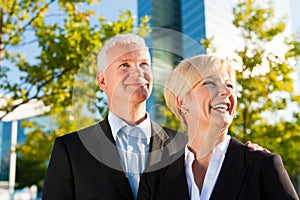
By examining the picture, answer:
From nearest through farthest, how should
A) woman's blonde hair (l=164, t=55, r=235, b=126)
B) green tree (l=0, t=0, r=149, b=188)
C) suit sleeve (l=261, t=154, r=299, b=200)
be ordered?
suit sleeve (l=261, t=154, r=299, b=200)
woman's blonde hair (l=164, t=55, r=235, b=126)
green tree (l=0, t=0, r=149, b=188)

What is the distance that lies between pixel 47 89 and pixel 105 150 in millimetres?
5581

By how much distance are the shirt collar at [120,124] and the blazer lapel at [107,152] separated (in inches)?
1.5

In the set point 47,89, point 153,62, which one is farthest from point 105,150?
point 47,89

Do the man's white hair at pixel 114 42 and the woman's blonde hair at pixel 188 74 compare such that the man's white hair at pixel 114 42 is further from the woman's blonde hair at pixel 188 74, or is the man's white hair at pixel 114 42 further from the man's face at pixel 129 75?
the woman's blonde hair at pixel 188 74

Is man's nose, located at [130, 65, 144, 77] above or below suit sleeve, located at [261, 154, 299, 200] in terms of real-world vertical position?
above

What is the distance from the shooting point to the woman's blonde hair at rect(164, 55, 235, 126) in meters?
1.77

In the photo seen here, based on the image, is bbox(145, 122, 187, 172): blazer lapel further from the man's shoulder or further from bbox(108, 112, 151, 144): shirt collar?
the man's shoulder

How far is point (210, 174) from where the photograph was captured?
1693 mm

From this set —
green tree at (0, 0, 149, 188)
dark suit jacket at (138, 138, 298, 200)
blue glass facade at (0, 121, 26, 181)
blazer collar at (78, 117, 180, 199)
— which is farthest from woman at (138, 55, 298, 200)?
blue glass facade at (0, 121, 26, 181)

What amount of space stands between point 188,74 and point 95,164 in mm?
647

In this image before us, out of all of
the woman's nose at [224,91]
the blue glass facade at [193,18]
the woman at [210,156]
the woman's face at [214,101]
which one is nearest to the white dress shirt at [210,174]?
the woman at [210,156]

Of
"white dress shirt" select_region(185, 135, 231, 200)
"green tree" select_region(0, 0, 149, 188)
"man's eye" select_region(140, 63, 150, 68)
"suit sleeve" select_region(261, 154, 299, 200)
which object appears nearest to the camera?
"suit sleeve" select_region(261, 154, 299, 200)

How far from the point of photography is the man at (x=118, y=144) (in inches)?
73.7

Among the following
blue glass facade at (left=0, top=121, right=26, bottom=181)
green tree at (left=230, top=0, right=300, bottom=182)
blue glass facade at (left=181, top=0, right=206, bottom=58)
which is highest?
blue glass facade at (left=181, top=0, right=206, bottom=58)
